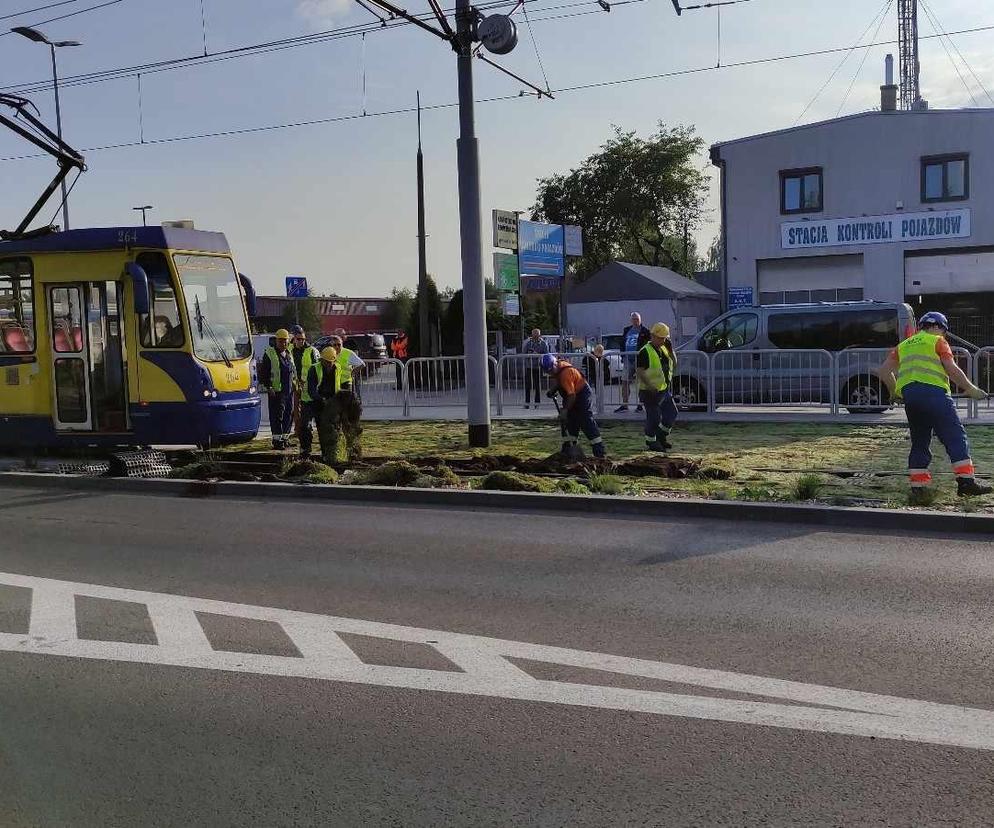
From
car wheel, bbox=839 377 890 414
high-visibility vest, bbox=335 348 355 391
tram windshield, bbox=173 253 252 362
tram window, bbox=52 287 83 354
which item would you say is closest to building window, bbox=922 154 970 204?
car wheel, bbox=839 377 890 414

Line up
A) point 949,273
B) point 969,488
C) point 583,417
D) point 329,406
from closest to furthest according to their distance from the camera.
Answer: point 969,488, point 583,417, point 329,406, point 949,273

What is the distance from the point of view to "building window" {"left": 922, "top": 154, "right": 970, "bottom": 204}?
1233 inches

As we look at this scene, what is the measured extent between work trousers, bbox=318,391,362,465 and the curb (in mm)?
1810

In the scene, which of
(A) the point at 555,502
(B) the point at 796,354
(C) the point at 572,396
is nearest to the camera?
(A) the point at 555,502

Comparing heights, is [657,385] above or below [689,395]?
above

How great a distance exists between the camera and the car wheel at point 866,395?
1670cm

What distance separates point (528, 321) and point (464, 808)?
41289mm

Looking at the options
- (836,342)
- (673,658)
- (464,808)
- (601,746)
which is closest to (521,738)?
(601,746)

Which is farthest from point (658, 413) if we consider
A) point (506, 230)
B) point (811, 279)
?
point (811, 279)

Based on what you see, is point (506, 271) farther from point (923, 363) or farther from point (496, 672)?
point (496, 672)

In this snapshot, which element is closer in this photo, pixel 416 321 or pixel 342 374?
pixel 342 374

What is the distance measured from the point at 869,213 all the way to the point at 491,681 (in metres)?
31.1

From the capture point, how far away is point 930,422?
9.41 m

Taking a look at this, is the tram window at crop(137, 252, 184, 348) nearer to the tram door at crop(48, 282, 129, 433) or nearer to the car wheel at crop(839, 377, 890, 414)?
the tram door at crop(48, 282, 129, 433)
